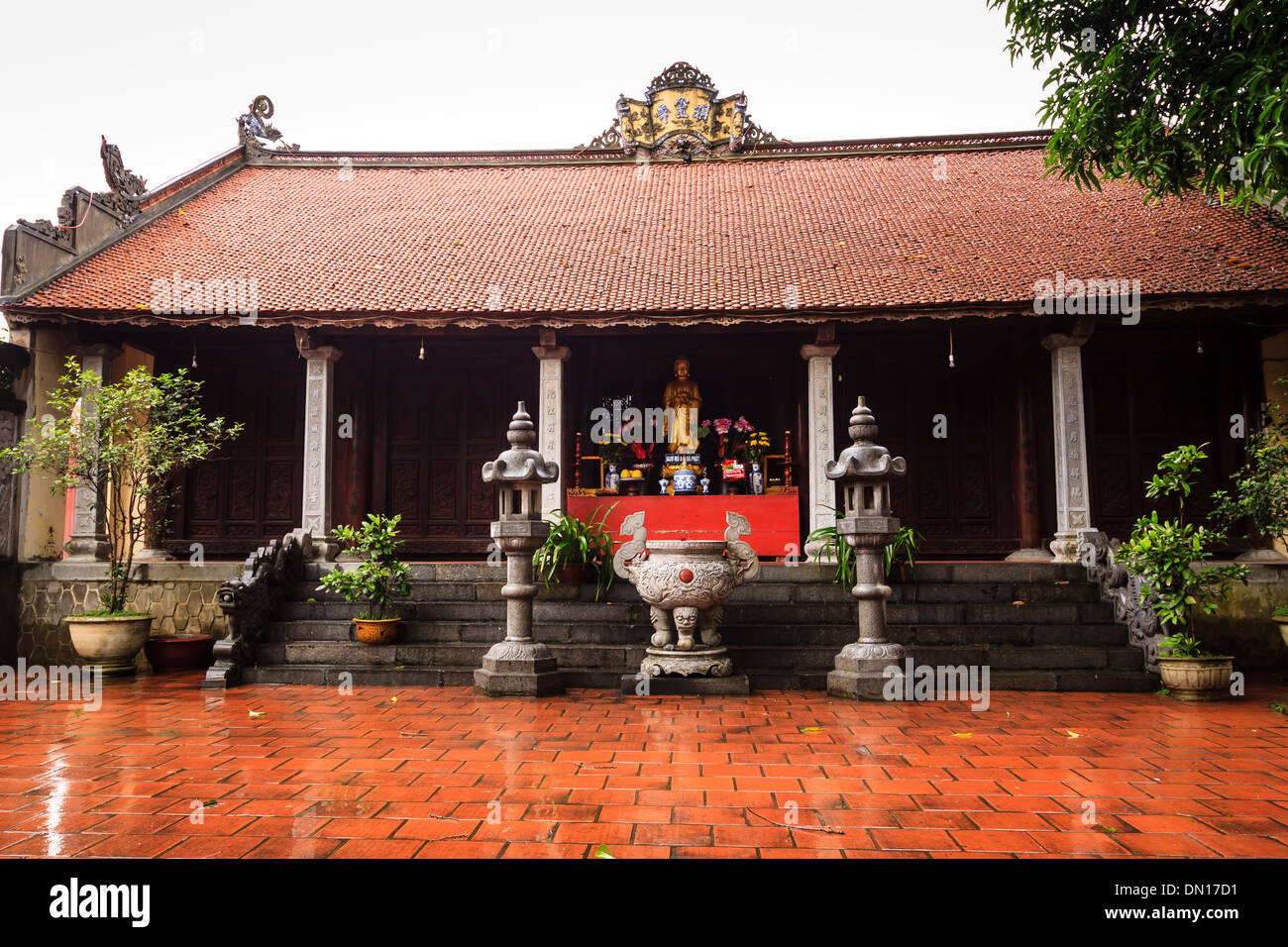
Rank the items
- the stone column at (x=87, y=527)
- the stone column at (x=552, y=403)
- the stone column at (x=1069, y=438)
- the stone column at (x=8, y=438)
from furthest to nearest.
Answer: the stone column at (x=552, y=403) < the stone column at (x=1069, y=438) < the stone column at (x=87, y=527) < the stone column at (x=8, y=438)

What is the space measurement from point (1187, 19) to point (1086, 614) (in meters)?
4.86

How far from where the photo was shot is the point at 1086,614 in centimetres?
728

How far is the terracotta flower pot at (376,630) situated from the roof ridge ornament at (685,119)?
10.7 meters

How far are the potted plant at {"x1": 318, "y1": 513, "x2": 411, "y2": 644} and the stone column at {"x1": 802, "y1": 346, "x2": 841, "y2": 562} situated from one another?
15.4 ft

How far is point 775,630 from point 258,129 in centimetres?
1363

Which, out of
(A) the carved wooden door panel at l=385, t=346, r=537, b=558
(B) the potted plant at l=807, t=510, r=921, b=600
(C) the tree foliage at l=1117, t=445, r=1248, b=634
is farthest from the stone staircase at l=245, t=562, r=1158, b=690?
(A) the carved wooden door panel at l=385, t=346, r=537, b=558

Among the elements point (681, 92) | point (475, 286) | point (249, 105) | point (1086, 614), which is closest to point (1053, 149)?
point (1086, 614)

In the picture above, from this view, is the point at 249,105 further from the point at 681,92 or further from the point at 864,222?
the point at 864,222

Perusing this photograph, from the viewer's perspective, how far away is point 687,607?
636 cm

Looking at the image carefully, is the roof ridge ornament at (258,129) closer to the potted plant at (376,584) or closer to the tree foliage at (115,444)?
the tree foliage at (115,444)

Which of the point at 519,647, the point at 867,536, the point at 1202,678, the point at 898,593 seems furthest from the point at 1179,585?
the point at 519,647

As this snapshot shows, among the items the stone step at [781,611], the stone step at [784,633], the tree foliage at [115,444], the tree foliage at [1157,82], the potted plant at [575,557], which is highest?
the tree foliage at [1157,82]

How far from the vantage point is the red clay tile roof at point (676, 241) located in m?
9.26

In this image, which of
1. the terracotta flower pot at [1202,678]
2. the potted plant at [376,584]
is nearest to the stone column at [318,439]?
the potted plant at [376,584]
